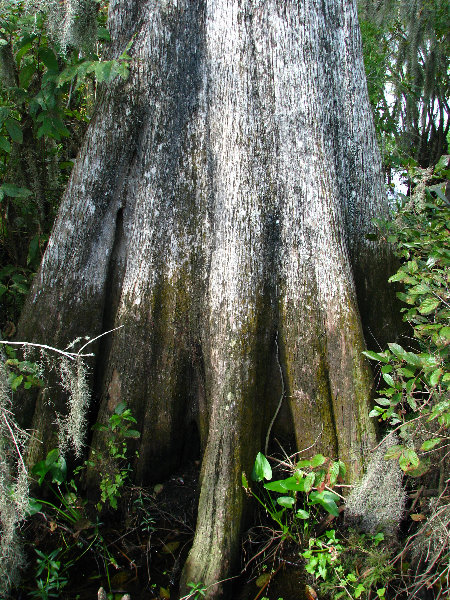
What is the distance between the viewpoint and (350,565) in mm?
2248

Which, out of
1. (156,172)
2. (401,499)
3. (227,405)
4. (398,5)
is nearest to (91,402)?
(227,405)

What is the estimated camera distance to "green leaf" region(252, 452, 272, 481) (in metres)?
2.40

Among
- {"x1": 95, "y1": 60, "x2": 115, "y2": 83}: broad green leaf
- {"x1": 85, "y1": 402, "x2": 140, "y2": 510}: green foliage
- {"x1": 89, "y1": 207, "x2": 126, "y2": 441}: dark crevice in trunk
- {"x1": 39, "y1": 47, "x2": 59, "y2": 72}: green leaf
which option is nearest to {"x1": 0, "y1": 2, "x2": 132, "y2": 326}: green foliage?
{"x1": 39, "y1": 47, "x2": 59, "y2": 72}: green leaf

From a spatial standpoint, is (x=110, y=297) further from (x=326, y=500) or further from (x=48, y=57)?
(x=326, y=500)

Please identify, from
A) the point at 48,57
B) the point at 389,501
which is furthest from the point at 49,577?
the point at 48,57

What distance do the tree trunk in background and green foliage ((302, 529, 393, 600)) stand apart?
0.34 meters

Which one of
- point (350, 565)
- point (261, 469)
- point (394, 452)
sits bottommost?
point (350, 565)

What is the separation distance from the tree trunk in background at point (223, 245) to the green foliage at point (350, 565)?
34 cm

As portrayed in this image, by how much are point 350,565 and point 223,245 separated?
1.60m

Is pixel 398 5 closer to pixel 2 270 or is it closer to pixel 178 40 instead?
pixel 178 40

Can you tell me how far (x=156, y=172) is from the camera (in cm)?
280

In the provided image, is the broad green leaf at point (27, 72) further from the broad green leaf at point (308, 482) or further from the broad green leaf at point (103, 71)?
the broad green leaf at point (308, 482)

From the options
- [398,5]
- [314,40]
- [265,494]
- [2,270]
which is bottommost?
[265,494]

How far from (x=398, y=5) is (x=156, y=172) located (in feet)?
21.3
